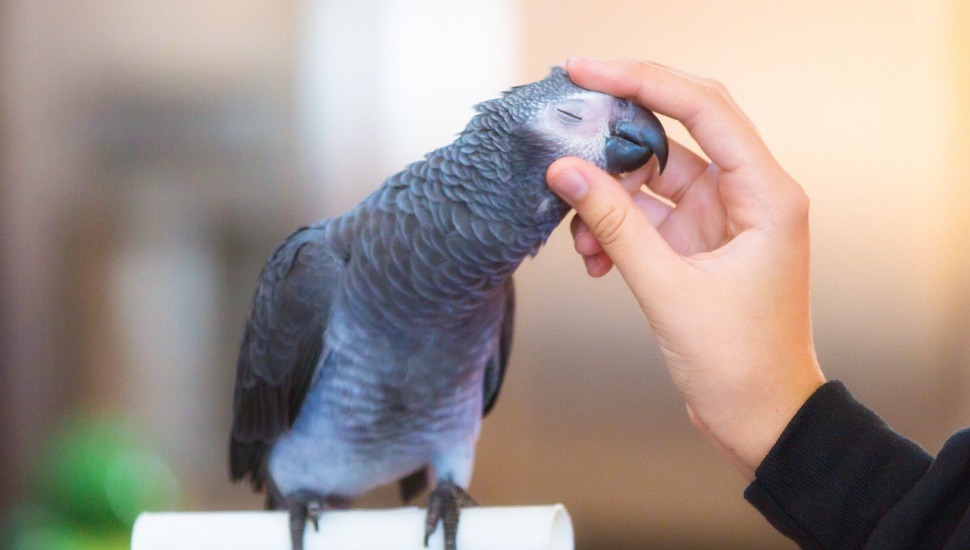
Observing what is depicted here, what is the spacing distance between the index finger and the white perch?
340mm

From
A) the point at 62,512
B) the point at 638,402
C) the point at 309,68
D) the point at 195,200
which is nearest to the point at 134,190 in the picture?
the point at 195,200

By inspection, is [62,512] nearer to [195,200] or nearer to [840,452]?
[195,200]

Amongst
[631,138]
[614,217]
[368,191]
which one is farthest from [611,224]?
[368,191]

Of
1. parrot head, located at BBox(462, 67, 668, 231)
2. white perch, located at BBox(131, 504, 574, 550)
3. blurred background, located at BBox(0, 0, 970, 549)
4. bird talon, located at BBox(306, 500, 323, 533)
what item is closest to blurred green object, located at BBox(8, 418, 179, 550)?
blurred background, located at BBox(0, 0, 970, 549)

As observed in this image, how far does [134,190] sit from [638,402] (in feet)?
3.38

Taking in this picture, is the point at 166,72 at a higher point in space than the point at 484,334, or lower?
higher

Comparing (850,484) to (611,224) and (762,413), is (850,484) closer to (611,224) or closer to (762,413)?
(762,413)

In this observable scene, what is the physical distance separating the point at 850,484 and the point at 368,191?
1.00 m

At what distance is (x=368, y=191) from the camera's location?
1381 mm

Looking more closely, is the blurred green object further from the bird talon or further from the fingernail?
the fingernail

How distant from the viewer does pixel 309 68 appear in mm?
1368

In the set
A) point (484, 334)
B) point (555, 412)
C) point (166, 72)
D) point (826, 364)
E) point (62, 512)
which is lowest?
point (62, 512)

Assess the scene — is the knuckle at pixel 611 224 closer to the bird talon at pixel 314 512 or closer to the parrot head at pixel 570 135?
the parrot head at pixel 570 135

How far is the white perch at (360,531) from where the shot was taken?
1.87 feet
